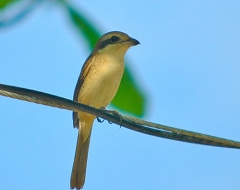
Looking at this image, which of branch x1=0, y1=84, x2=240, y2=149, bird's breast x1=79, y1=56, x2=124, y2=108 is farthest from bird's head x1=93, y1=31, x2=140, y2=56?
branch x1=0, y1=84, x2=240, y2=149

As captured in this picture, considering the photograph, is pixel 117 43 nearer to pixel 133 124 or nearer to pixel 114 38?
pixel 114 38

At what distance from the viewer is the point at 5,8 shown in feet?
2.76

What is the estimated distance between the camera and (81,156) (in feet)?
19.0

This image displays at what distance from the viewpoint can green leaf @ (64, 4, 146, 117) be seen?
859mm

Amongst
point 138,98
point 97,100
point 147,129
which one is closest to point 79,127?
point 97,100

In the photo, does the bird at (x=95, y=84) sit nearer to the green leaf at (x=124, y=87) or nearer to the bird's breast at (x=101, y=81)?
the bird's breast at (x=101, y=81)

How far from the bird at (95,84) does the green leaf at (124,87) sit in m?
3.92

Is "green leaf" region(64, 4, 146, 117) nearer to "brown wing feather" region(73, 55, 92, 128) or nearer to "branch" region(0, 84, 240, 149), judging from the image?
"branch" region(0, 84, 240, 149)

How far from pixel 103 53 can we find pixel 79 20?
474cm

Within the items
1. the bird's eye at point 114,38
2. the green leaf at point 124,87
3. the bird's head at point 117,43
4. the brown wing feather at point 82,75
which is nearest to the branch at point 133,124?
the green leaf at point 124,87

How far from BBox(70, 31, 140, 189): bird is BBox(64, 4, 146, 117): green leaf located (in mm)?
3918

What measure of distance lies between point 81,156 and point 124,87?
193 inches

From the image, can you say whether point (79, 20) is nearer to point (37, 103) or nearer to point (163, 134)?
point (37, 103)

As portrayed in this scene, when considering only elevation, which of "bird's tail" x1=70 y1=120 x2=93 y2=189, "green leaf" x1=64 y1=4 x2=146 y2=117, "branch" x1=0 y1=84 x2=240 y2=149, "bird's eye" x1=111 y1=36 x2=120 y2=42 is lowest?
"green leaf" x1=64 y1=4 x2=146 y2=117
